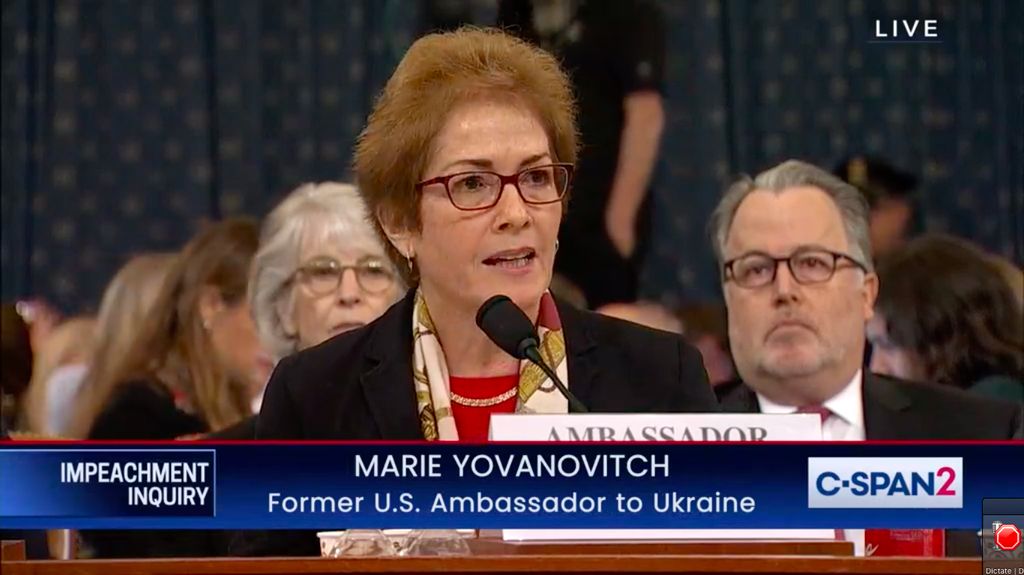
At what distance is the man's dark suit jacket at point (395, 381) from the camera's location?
246cm

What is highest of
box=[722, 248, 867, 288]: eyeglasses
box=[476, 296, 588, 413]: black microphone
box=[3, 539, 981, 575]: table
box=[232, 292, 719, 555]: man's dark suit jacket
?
box=[722, 248, 867, 288]: eyeglasses

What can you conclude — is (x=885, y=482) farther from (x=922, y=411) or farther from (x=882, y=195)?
(x=882, y=195)

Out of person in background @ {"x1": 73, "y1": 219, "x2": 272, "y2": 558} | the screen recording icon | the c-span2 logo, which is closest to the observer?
the screen recording icon

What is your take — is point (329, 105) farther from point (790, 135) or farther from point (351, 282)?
point (790, 135)

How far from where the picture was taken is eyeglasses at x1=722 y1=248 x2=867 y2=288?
8.78ft

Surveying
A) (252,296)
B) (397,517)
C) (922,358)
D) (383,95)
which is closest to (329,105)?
(383,95)

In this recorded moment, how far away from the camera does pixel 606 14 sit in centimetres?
272

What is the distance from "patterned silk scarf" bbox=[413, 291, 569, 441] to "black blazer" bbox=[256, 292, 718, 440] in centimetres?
2

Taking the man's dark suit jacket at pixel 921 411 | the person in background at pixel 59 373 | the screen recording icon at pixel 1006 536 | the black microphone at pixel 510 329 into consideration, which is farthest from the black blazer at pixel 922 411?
the person in background at pixel 59 373

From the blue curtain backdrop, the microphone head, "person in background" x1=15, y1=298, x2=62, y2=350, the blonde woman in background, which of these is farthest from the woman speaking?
"person in background" x1=15, y1=298, x2=62, y2=350

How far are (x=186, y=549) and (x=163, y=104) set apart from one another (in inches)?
30.2

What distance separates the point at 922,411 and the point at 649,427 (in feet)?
1.89

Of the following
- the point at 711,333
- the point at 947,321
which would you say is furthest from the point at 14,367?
the point at 947,321

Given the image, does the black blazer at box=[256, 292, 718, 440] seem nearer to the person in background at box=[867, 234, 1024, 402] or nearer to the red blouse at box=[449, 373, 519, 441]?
the red blouse at box=[449, 373, 519, 441]
